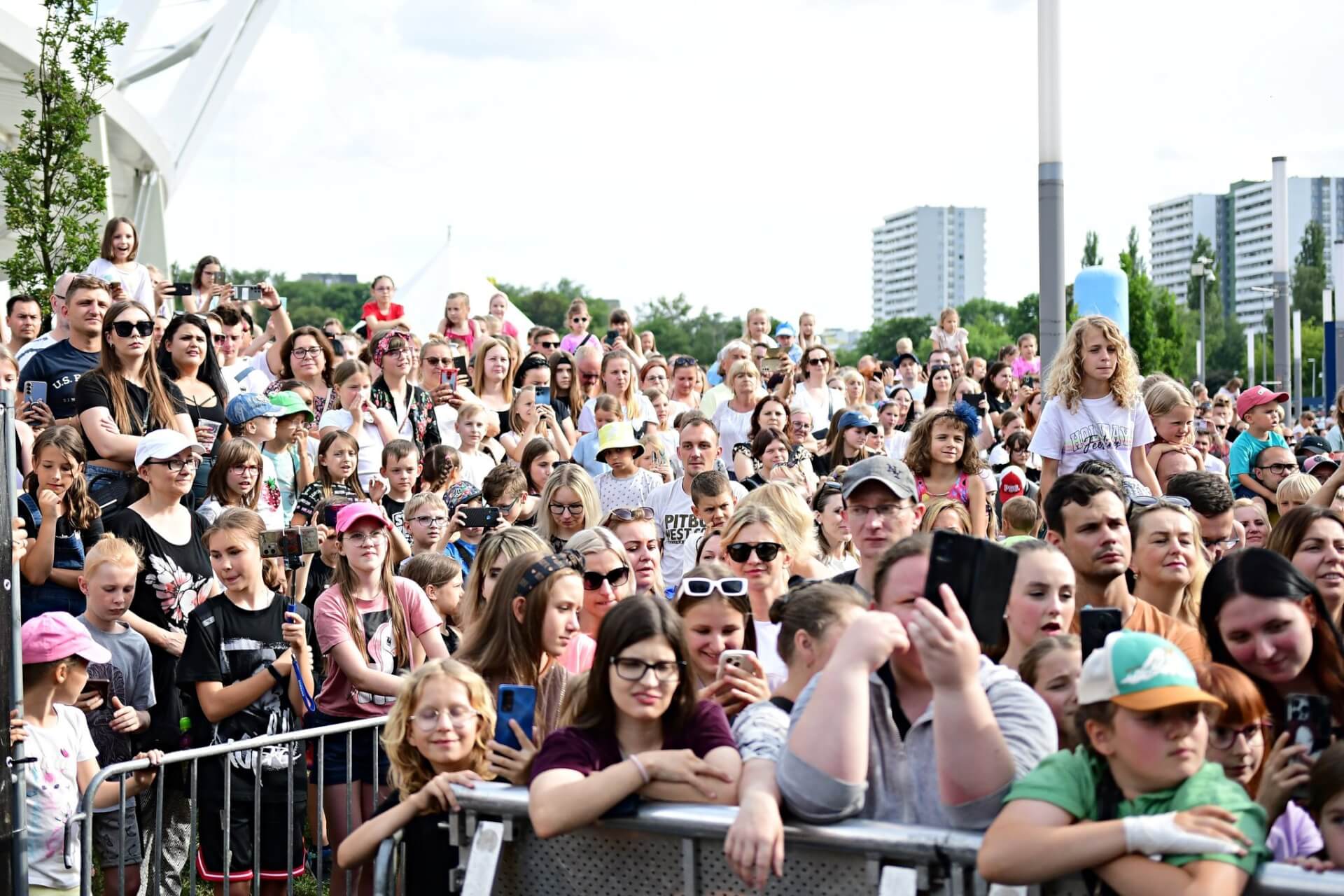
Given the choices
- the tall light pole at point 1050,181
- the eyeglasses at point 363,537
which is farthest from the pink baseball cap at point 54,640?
the tall light pole at point 1050,181

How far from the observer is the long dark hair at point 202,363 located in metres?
8.71

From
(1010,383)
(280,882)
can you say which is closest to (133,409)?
(280,882)

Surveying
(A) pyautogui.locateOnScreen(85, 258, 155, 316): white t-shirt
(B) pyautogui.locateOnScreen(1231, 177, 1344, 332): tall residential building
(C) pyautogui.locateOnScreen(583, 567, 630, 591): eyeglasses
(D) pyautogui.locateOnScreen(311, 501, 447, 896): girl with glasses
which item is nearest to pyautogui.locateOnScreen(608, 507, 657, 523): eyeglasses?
(D) pyautogui.locateOnScreen(311, 501, 447, 896): girl with glasses

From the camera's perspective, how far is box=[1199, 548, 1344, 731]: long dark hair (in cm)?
375

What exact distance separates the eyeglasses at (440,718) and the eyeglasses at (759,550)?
64.0 inches

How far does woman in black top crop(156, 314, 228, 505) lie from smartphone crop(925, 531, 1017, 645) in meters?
5.95

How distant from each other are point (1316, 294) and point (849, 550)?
419 ft

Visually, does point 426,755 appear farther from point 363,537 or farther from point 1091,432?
point 1091,432

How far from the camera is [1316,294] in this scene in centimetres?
12275

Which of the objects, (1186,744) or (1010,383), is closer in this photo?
(1186,744)

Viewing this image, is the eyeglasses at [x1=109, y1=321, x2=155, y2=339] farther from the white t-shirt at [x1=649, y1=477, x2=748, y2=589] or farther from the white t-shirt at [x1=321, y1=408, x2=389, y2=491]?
the white t-shirt at [x1=649, y1=477, x2=748, y2=589]

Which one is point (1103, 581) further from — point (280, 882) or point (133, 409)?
point (133, 409)

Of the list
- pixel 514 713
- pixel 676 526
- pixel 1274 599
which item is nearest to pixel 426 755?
pixel 514 713

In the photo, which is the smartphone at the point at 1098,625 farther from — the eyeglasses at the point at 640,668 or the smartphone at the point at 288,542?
the smartphone at the point at 288,542
